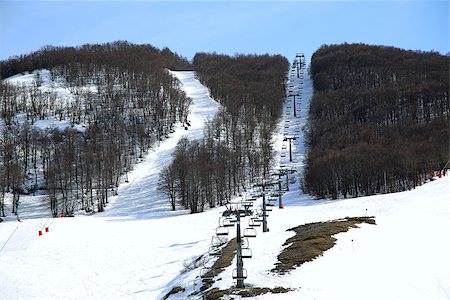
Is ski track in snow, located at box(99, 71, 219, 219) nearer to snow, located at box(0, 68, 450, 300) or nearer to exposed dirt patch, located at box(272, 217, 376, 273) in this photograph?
snow, located at box(0, 68, 450, 300)

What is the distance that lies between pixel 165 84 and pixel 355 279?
145489 mm

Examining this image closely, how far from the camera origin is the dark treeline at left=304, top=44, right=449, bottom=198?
82000mm

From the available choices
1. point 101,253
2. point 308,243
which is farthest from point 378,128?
point 101,253

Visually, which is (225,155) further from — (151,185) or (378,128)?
(378,128)

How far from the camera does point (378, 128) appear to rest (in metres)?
125

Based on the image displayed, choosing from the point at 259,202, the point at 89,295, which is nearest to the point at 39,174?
the point at 259,202

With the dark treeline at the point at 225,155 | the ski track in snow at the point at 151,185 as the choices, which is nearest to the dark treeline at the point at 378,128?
the dark treeline at the point at 225,155

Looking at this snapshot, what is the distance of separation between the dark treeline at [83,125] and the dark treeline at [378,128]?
154 feet

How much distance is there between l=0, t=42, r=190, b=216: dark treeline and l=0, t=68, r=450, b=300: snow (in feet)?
75.8

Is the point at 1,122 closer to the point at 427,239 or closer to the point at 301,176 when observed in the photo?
the point at 301,176

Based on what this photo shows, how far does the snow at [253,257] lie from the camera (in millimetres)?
26484

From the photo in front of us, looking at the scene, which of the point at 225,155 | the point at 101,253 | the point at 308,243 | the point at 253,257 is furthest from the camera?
the point at 225,155

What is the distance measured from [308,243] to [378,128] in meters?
98.1

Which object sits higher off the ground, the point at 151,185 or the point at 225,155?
the point at 225,155
